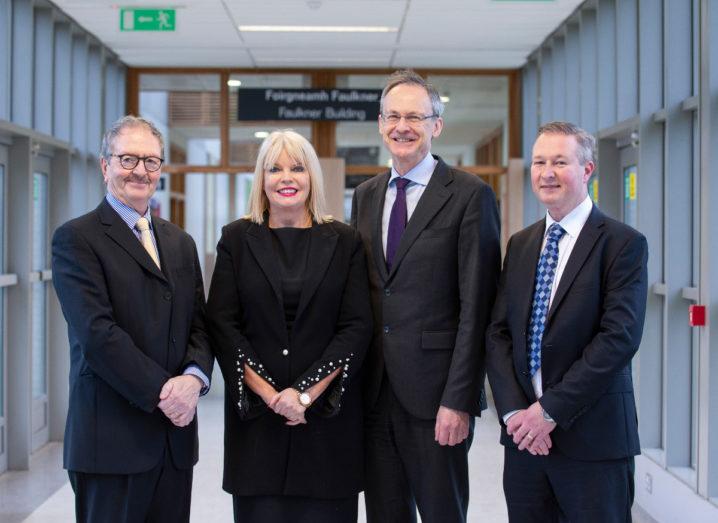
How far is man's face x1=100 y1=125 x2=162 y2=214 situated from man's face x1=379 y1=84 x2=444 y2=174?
78cm

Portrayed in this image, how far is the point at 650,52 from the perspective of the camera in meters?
5.28

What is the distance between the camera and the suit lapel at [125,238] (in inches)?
103

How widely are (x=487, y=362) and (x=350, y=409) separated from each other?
49 cm

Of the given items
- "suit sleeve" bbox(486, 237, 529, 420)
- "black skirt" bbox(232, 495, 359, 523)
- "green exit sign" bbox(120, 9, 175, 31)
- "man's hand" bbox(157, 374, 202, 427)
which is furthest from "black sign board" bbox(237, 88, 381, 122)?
"man's hand" bbox(157, 374, 202, 427)

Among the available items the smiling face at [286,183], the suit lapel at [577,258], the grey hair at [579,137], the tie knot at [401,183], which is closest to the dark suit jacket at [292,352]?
the smiling face at [286,183]

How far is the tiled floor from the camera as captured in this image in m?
4.93

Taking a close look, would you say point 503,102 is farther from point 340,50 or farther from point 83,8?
point 83,8

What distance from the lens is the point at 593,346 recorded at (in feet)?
8.34

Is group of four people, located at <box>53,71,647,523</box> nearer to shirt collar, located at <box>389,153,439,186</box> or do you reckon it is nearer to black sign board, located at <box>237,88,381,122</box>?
shirt collar, located at <box>389,153,439,186</box>

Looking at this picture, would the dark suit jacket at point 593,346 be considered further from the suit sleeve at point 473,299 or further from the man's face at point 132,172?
the man's face at point 132,172

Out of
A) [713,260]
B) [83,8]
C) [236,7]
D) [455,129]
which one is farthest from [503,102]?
[713,260]

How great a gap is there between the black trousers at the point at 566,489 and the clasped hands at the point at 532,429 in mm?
47

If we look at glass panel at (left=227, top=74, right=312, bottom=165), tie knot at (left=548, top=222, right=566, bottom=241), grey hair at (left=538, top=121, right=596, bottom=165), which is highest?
glass panel at (left=227, top=74, right=312, bottom=165)

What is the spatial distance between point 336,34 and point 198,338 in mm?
5058
